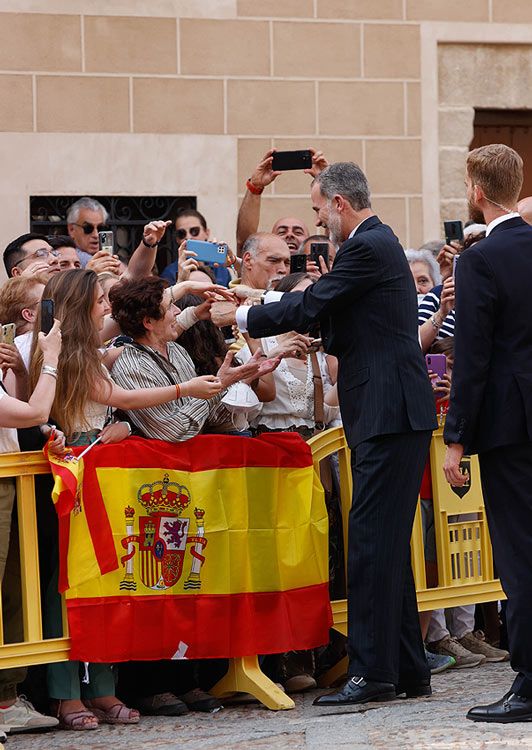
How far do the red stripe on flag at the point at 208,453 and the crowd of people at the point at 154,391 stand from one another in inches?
2.7

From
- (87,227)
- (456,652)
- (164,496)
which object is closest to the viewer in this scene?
(164,496)

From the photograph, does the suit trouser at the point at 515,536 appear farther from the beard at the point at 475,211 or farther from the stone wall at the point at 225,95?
the stone wall at the point at 225,95

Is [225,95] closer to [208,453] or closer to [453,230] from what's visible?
[453,230]

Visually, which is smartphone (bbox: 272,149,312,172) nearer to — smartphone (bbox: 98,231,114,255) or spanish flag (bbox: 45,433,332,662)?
smartphone (bbox: 98,231,114,255)

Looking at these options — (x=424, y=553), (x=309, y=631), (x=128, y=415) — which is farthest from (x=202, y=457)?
(x=424, y=553)

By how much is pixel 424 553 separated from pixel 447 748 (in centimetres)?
219

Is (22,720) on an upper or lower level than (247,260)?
lower

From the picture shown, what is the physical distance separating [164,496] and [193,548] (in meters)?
0.27

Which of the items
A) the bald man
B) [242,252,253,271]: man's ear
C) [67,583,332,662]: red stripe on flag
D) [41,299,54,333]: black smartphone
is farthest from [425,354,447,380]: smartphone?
[41,299,54,333]: black smartphone

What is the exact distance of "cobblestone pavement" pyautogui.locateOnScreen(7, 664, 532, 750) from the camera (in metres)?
5.60

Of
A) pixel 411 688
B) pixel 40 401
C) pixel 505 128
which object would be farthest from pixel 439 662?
pixel 505 128

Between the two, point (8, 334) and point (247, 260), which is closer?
point (8, 334)

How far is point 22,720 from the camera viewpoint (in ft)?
21.1

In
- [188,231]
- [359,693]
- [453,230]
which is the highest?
[188,231]
